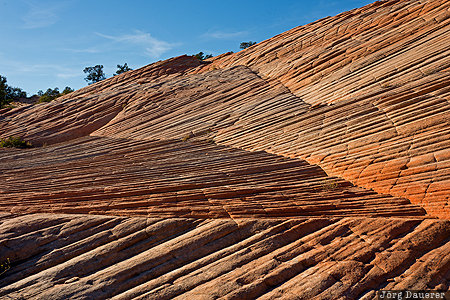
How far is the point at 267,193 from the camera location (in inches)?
327

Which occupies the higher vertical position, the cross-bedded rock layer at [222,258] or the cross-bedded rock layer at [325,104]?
the cross-bedded rock layer at [325,104]

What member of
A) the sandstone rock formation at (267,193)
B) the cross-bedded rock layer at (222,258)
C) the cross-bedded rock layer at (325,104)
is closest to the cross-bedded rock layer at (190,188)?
the sandstone rock formation at (267,193)

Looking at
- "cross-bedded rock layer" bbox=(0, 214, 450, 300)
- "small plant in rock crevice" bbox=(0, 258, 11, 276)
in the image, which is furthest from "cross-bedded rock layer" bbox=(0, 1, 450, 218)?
"small plant in rock crevice" bbox=(0, 258, 11, 276)

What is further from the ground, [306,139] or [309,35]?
[309,35]

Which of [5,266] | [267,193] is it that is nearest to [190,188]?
[267,193]

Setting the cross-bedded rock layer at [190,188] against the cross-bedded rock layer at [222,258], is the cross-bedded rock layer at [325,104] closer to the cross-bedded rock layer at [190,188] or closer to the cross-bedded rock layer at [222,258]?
the cross-bedded rock layer at [190,188]

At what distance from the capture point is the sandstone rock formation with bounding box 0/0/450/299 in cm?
621

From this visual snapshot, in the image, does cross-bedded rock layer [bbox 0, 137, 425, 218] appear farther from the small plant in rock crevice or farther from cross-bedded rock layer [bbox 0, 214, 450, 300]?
the small plant in rock crevice

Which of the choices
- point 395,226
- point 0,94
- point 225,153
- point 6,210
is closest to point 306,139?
point 225,153

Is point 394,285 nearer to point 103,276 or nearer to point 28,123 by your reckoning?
point 103,276

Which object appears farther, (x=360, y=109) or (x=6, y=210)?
(x=360, y=109)

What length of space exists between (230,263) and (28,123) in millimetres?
19085

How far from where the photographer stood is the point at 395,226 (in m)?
6.65

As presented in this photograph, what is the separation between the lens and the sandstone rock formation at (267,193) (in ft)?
20.4
